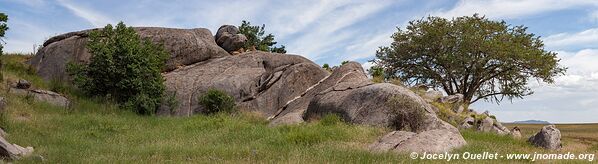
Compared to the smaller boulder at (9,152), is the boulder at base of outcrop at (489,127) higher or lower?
higher

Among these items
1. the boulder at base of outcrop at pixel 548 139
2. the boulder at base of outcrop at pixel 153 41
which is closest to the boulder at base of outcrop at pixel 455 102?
the boulder at base of outcrop at pixel 548 139

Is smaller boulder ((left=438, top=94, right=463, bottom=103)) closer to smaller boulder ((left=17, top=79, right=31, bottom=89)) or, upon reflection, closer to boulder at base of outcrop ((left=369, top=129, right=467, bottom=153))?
boulder at base of outcrop ((left=369, top=129, right=467, bottom=153))

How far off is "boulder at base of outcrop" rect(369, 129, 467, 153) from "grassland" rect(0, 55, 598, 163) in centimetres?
45

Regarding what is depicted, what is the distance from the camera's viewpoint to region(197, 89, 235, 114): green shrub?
85.3ft

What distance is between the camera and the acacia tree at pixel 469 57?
3816 centimetres

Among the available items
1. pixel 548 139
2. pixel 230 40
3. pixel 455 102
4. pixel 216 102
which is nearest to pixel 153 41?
pixel 230 40

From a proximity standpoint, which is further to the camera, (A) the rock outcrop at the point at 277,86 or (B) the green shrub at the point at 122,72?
(B) the green shrub at the point at 122,72

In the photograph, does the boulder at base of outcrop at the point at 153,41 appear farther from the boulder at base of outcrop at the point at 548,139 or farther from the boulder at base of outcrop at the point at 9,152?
the boulder at base of outcrop at the point at 548,139

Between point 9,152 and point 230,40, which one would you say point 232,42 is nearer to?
point 230,40

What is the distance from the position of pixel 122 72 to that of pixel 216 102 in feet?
16.6

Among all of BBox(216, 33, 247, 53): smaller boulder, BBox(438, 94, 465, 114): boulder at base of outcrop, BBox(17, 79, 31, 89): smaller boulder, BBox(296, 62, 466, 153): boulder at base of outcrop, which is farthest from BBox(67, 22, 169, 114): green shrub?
BBox(438, 94, 465, 114): boulder at base of outcrop

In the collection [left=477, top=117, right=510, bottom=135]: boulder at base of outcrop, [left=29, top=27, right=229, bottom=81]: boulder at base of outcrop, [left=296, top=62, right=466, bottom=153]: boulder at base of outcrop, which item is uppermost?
[left=29, top=27, right=229, bottom=81]: boulder at base of outcrop

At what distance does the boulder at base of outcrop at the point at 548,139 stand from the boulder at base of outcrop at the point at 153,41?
21255 mm

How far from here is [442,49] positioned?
4028cm
